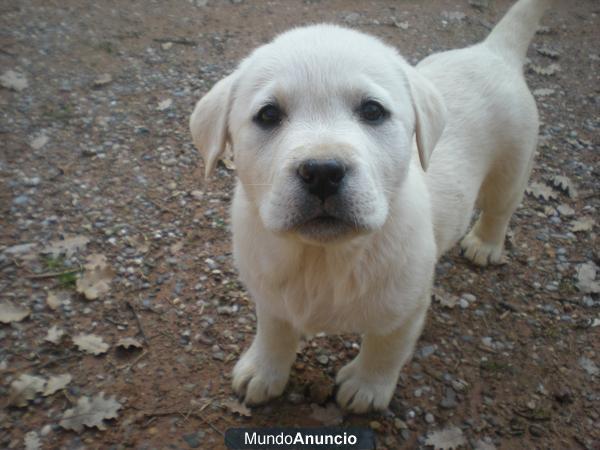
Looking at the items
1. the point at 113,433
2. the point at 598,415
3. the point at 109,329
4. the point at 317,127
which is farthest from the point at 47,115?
the point at 598,415

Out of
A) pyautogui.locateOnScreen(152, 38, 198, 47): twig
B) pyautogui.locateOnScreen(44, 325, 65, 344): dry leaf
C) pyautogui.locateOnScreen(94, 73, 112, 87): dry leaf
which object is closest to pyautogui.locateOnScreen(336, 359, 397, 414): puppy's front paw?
pyautogui.locateOnScreen(44, 325, 65, 344): dry leaf

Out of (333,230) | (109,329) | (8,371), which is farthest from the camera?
(109,329)

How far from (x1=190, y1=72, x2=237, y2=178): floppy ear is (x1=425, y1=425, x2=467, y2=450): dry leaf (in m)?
1.86

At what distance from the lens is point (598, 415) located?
9.89 feet

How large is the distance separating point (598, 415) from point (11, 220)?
4135 millimetres

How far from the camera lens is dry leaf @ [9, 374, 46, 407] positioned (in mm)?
2811

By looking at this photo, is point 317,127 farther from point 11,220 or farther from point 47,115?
point 47,115

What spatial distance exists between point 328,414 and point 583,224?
2835mm

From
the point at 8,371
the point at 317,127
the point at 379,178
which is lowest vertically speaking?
the point at 8,371

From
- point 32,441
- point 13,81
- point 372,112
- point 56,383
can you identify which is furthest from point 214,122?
point 13,81

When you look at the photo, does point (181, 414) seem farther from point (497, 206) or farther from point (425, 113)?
point (497, 206)

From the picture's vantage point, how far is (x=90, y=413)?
2.80 metres

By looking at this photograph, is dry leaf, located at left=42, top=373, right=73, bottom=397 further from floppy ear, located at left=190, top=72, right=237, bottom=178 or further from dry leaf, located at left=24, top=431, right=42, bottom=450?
floppy ear, located at left=190, top=72, right=237, bottom=178

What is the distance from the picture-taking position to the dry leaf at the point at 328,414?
288 cm
